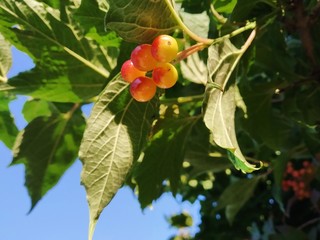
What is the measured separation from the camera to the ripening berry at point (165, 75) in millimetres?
943

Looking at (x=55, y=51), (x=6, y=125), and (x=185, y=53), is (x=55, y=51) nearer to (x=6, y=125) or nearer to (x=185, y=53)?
(x=6, y=125)

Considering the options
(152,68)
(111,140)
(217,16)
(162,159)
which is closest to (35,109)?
(162,159)

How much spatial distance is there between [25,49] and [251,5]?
1.77 feet

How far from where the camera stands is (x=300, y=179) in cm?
271

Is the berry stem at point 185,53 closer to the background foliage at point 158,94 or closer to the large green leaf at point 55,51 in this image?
the background foliage at point 158,94

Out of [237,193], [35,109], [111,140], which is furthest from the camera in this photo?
[237,193]

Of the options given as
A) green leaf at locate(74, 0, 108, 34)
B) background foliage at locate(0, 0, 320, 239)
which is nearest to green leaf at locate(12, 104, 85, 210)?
background foliage at locate(0, 0, 320, 239)

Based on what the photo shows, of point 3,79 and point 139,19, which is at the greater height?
point 139,19

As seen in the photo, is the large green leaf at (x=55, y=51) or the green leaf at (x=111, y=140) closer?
the green leaf at (x=111, y=140)

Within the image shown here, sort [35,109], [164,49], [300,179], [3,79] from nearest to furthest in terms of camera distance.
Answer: [164,49] < [3,79] < [35,109] < [300,179]

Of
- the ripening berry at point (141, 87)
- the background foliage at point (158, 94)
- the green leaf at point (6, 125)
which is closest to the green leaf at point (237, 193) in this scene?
the background foliage at point (158, 94)

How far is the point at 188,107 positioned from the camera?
179 centimetres

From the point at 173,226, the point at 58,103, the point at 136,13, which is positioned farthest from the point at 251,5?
the point at 173,226

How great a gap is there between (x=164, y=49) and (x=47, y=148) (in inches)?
33.1
